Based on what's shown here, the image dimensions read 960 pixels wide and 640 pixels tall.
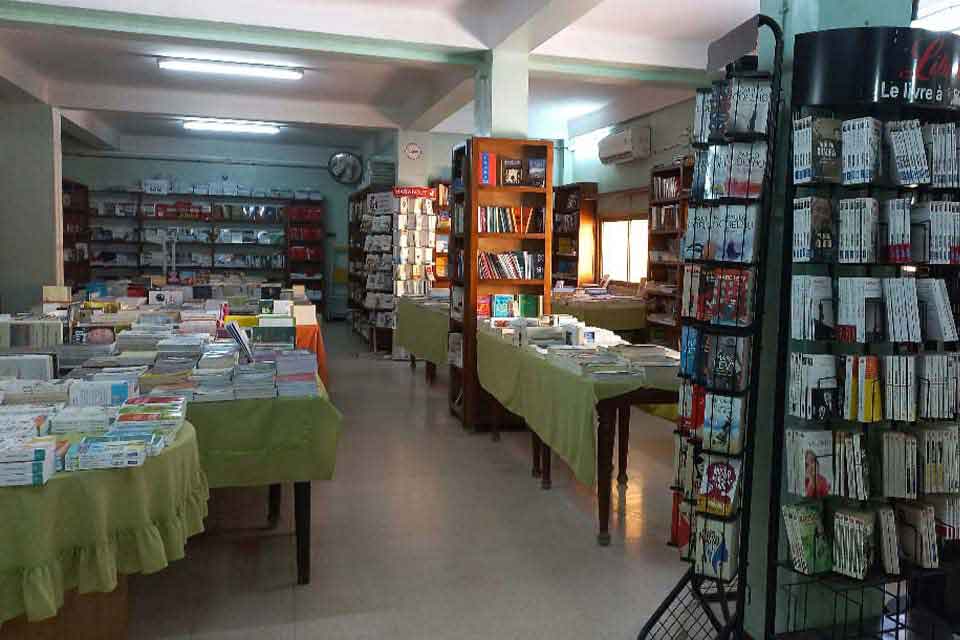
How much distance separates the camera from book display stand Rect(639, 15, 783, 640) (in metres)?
2.61

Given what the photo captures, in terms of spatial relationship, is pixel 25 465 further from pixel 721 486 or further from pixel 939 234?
pixel 939 234

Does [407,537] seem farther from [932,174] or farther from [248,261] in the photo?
[248,261]

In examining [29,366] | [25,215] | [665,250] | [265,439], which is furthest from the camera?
[665,250]

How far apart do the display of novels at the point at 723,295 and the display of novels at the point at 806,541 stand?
0.66m

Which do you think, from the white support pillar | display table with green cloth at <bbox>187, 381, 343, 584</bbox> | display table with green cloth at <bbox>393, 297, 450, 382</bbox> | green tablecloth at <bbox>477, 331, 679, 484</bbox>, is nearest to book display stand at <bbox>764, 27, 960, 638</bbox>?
green tablecloth at <bbox>477, 331, 679, 484</bbox>

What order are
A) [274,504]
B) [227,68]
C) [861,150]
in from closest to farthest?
[861,150] → [274,504] → [227,68]

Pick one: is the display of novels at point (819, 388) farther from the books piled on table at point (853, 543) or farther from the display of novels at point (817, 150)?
the display of novels at point (817, 150)

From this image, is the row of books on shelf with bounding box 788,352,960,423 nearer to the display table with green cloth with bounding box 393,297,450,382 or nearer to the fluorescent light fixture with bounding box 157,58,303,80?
the display table with green cloth with bounding box 393,297,450,382

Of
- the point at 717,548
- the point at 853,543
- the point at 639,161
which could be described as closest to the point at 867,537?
the point at 853,543

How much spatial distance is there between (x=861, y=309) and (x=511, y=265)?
14.1ft

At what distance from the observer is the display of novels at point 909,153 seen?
2523 mm

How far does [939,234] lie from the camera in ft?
8.34

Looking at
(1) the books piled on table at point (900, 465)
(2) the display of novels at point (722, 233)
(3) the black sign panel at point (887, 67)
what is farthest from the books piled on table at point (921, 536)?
(3) the black sign panel at point (887, 67)

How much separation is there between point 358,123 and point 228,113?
1.80 meters
